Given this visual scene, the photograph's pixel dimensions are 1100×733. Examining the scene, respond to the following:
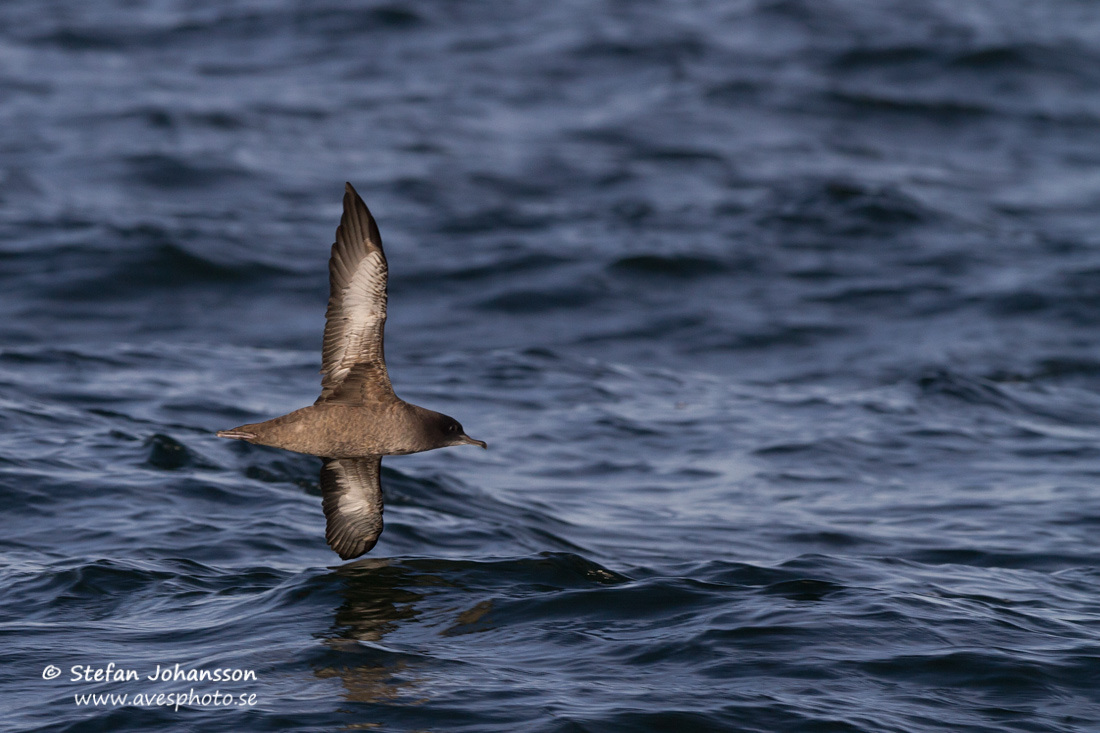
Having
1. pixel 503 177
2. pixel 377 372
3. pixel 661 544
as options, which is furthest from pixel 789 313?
pixel 377 372

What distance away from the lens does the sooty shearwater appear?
6.52m

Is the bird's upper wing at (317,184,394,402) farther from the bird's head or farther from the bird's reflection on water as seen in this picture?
the bird's reflection on water

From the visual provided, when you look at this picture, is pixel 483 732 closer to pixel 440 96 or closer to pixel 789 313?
pixel 789 313

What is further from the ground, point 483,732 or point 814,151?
point 814,151

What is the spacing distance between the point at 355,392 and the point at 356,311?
0.44 meters

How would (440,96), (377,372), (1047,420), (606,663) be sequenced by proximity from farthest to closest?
1. (440,96)
2. (1047,420)
3. (377,372)
4. (606,663)

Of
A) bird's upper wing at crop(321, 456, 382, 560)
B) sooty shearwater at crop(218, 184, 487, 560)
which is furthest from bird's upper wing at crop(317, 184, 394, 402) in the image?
bird's upper wing at crop(321, 456, 382, 560)

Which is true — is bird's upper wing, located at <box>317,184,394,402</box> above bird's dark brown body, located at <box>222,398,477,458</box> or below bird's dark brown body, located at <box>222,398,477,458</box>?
above

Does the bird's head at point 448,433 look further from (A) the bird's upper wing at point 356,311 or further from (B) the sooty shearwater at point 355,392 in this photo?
(A) the bird's upper wing at point 356,311

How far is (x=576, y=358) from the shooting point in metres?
13.8

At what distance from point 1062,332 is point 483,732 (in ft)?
37.2

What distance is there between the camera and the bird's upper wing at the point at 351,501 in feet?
23.7

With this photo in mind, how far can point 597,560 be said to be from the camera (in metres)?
8.52

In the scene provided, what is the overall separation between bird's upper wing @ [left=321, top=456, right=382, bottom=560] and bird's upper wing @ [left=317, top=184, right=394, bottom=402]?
56 cm
